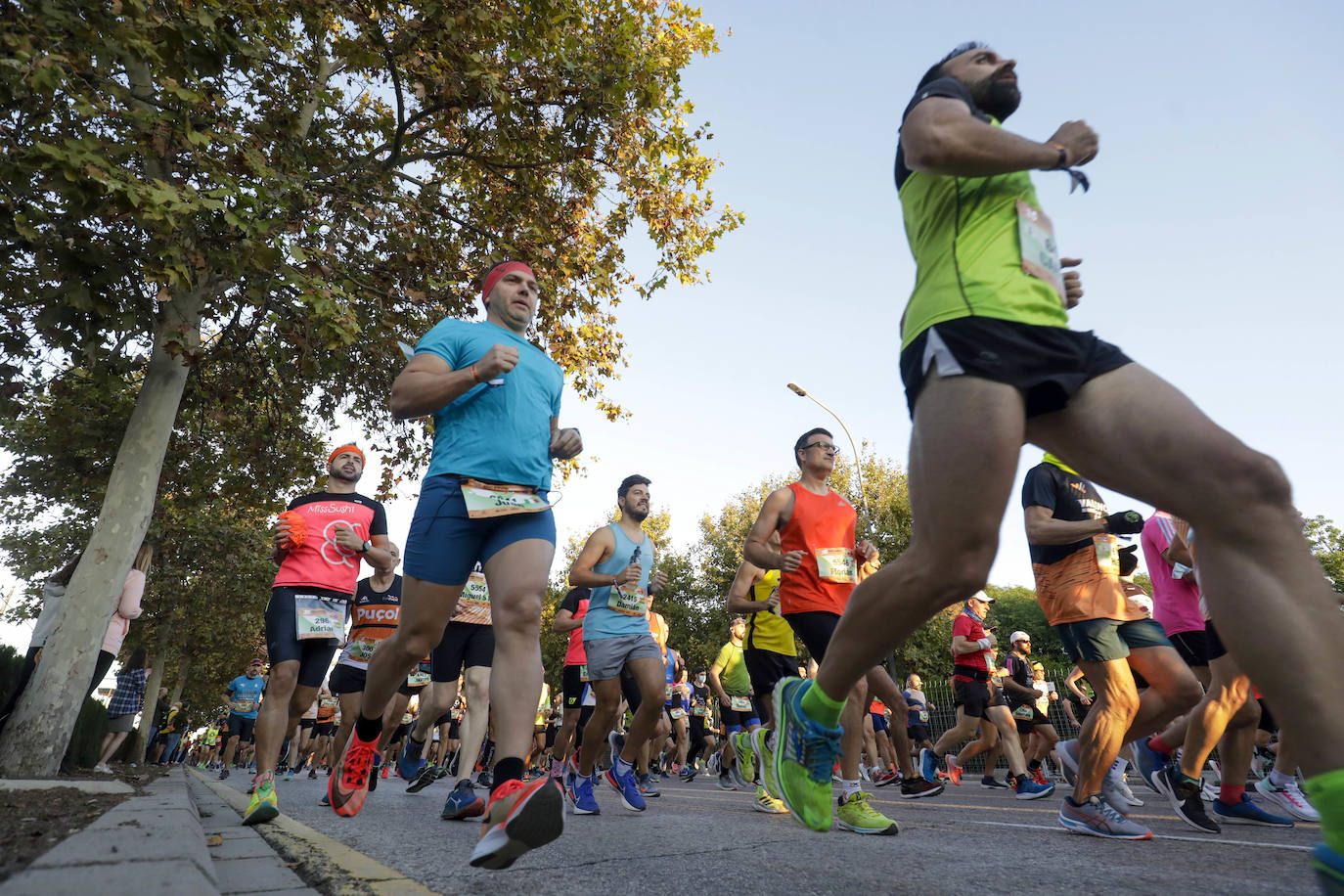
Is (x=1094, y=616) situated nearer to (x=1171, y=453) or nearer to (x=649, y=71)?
(x=1171, y=453)

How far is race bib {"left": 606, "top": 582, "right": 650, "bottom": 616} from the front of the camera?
20.1 ft

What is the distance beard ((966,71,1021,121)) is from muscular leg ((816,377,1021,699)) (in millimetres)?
914

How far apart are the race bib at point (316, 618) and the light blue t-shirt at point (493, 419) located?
2441 millimetres

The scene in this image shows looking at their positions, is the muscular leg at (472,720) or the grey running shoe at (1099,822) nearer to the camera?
the grey running shoe at (1099,822)

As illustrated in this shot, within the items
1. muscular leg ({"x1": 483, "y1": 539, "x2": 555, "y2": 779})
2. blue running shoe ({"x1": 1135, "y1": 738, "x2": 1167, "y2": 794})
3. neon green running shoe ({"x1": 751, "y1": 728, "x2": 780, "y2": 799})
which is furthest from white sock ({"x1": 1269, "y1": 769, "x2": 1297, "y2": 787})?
muscular leg ({"x1": 483, "y1": 539, "x2": 555, "y2": 779})

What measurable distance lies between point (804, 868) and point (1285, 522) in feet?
5.63

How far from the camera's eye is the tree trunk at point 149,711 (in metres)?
22.9

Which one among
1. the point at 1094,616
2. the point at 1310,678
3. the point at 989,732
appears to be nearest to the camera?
the point at 1310,678

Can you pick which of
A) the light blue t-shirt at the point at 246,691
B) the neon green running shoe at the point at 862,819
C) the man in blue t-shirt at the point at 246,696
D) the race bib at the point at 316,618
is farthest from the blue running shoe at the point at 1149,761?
the light blue t-shirt at the point at 246,691

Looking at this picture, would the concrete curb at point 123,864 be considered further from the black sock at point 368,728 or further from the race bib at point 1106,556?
the race bib at point 1106,556

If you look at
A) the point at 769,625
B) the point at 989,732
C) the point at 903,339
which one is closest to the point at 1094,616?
the point at 903,339

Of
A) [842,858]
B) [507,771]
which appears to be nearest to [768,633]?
[842,858]

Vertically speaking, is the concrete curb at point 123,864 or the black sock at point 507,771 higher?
the black sock at point 507,771

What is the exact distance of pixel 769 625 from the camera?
7664mm
